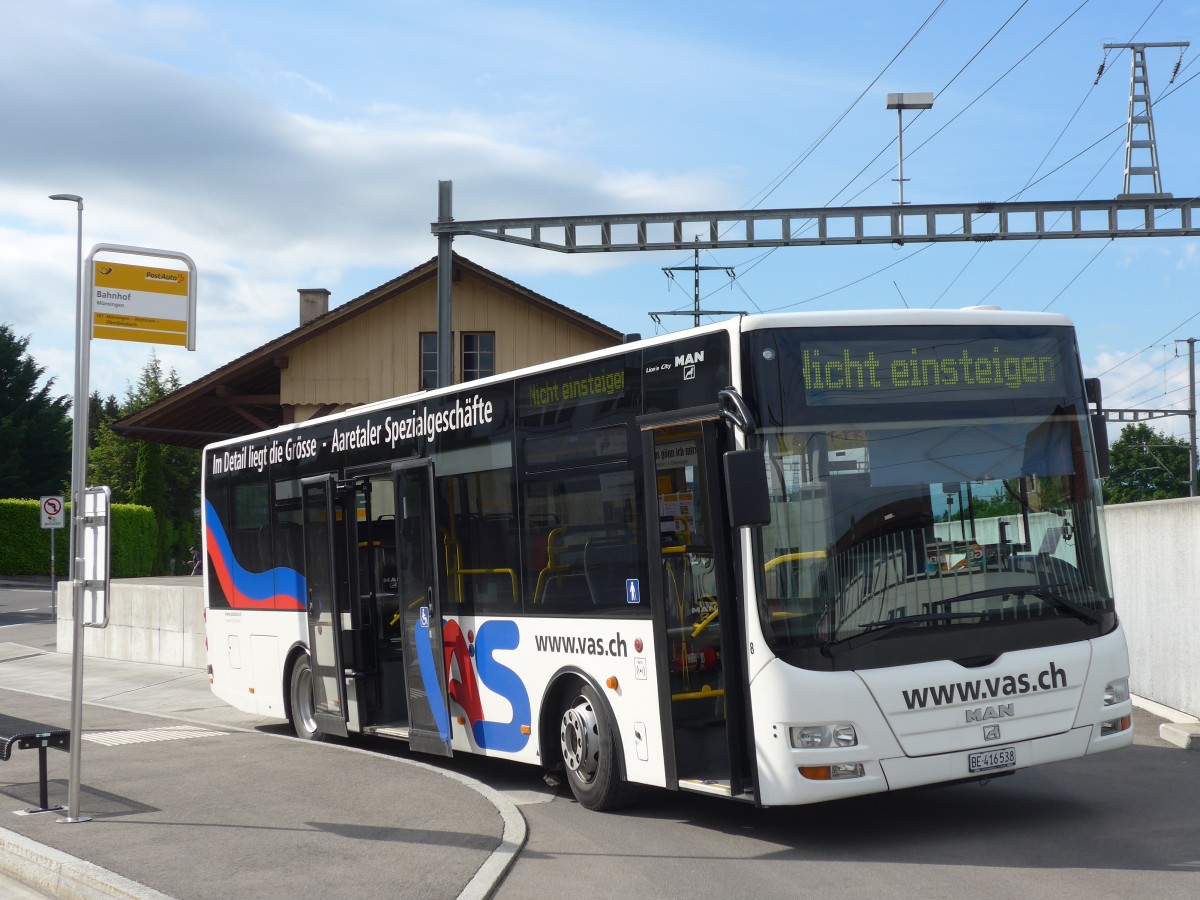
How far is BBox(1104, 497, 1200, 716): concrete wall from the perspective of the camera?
12.8 meters

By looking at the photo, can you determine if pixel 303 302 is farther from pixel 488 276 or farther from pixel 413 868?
pixel 413 868

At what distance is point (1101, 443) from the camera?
877 centimetres

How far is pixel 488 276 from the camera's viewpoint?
3241 centimetres

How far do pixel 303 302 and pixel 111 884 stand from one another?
33.1 meters

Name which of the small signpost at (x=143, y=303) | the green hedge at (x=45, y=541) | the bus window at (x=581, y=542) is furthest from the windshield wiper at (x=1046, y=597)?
the green hedge at (x=45, y=541)

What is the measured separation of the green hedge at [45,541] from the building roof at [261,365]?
25.9 m

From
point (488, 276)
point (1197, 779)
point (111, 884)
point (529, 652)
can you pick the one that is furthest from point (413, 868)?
point (488, 276)

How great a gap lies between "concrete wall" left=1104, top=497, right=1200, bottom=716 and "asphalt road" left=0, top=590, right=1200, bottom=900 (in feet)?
7.07

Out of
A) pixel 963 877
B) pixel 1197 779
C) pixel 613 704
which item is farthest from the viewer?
pixel 1197 779

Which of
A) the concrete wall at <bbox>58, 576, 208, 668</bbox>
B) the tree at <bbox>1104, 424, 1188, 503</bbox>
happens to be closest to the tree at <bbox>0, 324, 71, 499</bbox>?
the concrete wall at <bbox>58, 576, 208, 668</bbox>

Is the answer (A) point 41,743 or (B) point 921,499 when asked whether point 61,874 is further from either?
(B) point 921,499

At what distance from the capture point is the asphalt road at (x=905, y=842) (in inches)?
283

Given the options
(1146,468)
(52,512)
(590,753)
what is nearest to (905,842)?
(590,753)

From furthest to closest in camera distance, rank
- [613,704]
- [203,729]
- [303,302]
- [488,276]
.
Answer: [303,302] < [488,276] < [203,729] < [613,704]
